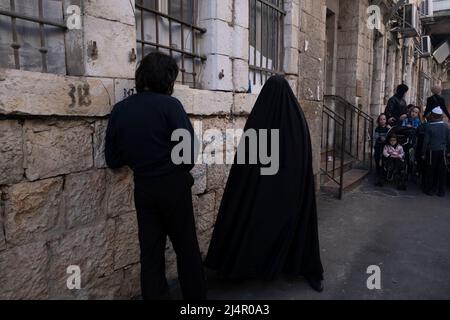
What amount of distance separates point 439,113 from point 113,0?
221 inches

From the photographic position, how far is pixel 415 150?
22.1 ft

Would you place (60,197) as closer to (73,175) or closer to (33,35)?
(73,175)

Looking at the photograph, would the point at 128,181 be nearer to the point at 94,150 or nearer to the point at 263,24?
the point at 94,150

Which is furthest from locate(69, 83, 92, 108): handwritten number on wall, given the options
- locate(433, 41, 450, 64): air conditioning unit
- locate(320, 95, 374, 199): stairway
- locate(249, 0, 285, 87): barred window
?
locate(433, 41, 450, 64): air conditioning unit

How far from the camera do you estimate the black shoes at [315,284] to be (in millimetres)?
2967

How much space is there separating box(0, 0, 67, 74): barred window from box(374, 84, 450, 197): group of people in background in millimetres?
5791

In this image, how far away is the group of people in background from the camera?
616cm

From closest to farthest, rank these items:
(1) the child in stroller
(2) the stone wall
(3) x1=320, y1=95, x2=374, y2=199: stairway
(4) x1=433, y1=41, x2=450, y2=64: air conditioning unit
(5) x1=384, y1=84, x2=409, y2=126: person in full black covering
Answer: (2) the stone wall → (3) x1=320, y1=95, x2=374, y2=199: stairway → (1) the child in stroller → (5) x1=384, y1=84, x2=409, y2=126: person in full black covering → (4) x1=433, y1=41, x2=450, y2=64: air conditioning unit

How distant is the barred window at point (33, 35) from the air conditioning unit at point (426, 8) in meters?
15.5

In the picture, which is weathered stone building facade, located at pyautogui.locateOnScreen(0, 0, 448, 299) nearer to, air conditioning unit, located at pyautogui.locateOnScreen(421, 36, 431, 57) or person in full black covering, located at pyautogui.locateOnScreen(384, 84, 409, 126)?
person in full black covering, located at pyautogui.locateOnScreen(384, 84, 409, 126)

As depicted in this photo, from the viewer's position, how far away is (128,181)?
105 inches

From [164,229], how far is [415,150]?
589 centimetres

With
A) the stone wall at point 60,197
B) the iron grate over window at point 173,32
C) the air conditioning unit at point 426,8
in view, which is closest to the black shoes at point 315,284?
the stone wall at point 60,197

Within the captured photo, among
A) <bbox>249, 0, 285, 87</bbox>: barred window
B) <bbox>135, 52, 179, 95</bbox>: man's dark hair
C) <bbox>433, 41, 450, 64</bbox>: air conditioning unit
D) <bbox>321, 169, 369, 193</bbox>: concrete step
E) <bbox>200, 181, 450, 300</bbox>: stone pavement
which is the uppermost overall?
<bbox>433, 41, 450, 64</bbox>: air conditioning unit
